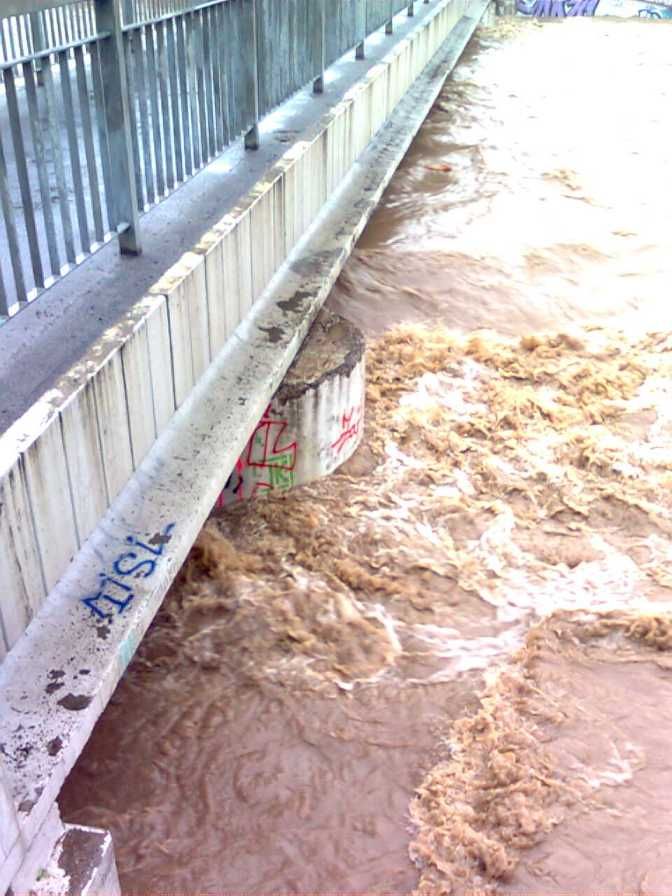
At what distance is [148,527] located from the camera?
433cm

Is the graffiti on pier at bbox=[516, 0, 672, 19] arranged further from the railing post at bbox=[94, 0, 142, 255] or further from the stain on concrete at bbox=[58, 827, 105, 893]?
the stain on concrete at bbox=[58, 827, 105, 893]

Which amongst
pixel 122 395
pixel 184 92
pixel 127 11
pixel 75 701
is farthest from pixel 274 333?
pixel 75 701

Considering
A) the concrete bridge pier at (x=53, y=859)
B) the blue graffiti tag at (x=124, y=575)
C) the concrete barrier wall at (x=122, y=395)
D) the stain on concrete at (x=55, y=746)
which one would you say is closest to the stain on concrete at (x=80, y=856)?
the concrete bridge pier at (x=53, y=859)

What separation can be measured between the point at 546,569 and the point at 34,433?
4029 millimetres

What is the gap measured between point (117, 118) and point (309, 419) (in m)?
2.47

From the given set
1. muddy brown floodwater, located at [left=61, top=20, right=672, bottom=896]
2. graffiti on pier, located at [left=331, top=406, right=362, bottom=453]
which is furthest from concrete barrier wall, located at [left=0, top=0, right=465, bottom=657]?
muddy brown floodwater, located at [left=61, top=20, right=672, bottom=896]

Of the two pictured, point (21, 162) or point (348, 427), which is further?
point (348, 427)

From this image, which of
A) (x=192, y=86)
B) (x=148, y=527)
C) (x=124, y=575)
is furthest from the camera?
(x=192, y=86)

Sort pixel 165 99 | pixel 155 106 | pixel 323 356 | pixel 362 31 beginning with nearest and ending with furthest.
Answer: pixel 155 106, pixel 165 99, pixel 323 356, pixel 362 31

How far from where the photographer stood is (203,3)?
247 inches

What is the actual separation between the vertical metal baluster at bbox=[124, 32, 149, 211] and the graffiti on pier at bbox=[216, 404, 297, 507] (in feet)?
5.54

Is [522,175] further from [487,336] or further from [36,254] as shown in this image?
[36,254]

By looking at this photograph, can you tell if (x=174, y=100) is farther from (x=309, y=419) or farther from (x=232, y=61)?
(x=309, y=419)

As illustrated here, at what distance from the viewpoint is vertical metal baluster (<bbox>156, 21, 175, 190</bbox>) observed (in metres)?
5.61
